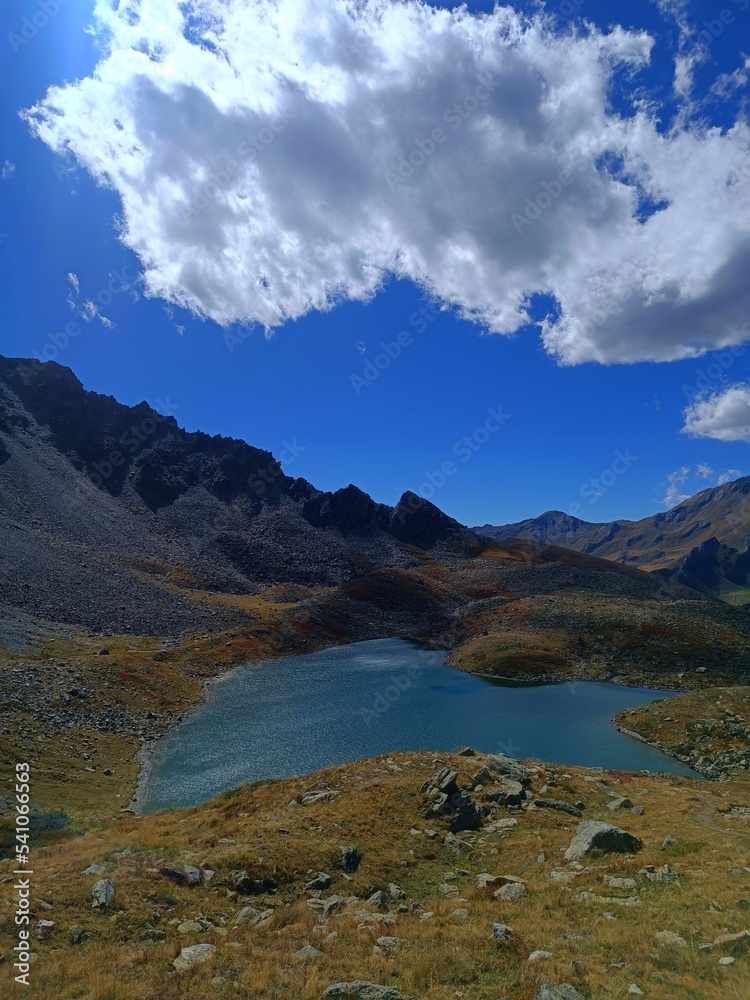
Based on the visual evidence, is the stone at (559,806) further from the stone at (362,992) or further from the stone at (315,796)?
the stone at (362,992)

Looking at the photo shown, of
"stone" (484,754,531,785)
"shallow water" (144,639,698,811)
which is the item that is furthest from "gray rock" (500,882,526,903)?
"shallow water" (144,639,698,811)

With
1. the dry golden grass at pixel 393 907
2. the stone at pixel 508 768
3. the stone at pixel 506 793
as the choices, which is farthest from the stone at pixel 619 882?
the stone at pixel 508 768

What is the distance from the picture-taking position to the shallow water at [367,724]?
2084 inches

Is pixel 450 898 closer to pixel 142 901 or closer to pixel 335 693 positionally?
pixel 142 901

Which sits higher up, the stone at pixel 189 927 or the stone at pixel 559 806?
the stone at pixel 189 927

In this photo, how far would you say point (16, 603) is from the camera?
10319 cm

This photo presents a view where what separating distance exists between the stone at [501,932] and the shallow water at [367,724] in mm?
36408

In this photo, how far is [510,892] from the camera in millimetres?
20391

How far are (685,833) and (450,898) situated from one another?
13421mm

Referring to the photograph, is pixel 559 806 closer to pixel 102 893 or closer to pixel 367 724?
pixel 102 893

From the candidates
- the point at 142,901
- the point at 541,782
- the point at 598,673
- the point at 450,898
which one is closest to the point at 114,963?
the point at 142,901

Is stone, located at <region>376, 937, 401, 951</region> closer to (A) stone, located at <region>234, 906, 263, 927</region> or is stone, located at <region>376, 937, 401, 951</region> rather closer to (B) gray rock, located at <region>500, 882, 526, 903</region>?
(A) stone, located at <region>234, 906, 263, 927</region>

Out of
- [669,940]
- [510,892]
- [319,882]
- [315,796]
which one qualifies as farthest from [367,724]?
[669,940]

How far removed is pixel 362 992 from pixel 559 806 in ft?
73.8
